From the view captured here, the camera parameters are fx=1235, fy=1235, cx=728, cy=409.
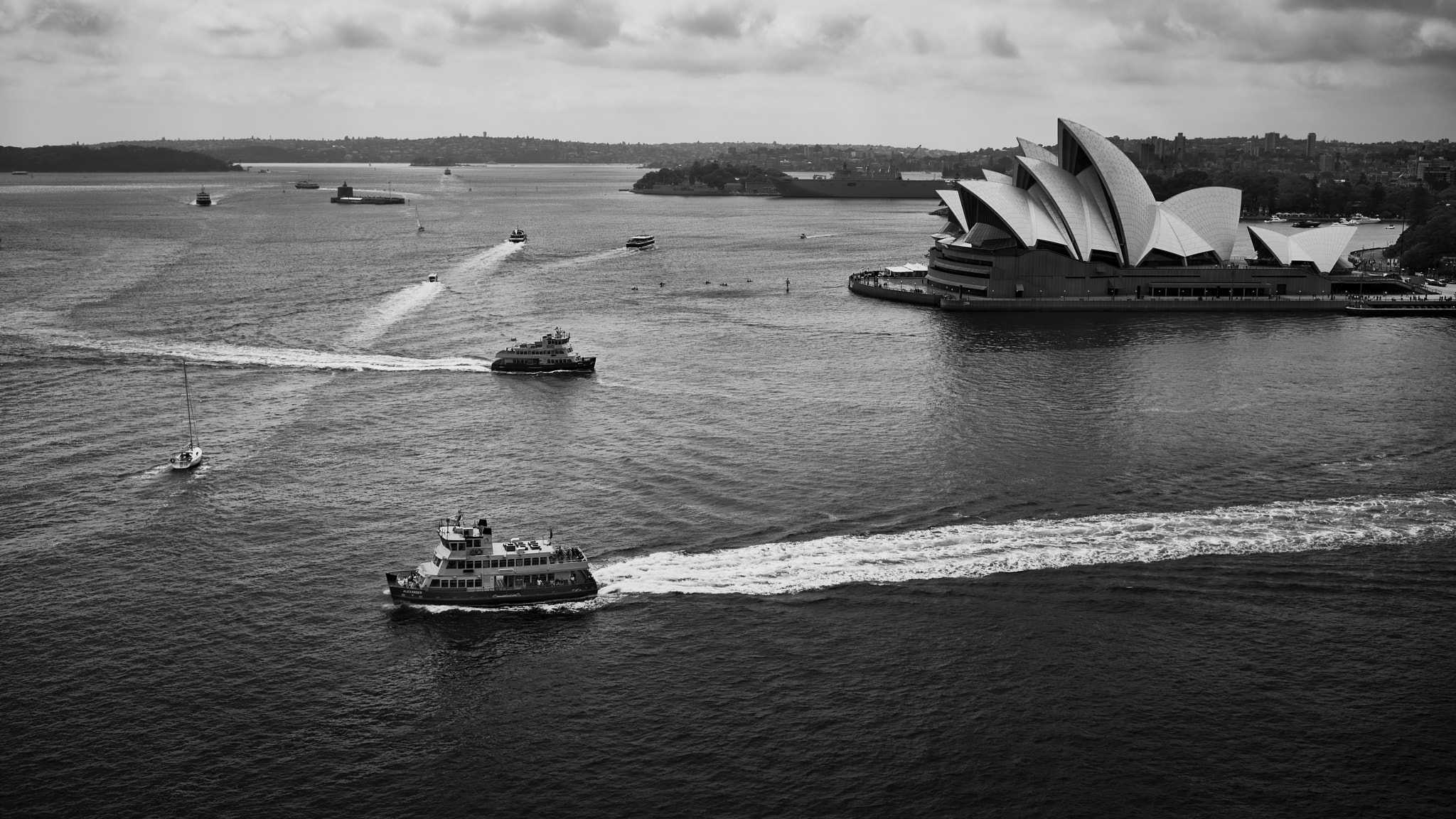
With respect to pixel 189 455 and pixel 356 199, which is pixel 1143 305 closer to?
pixel 189 455

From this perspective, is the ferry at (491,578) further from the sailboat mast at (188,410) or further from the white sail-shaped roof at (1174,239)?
the white sail-shaped roof at (1174,239)

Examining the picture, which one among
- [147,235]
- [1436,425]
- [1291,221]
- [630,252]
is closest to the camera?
[1436,425]

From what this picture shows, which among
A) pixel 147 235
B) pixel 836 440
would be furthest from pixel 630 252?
pixel 836 440

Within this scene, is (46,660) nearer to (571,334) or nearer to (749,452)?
(749,452)

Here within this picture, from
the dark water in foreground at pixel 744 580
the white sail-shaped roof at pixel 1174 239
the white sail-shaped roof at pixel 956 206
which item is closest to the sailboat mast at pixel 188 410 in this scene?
the dark water in foreground at pixel 744 580

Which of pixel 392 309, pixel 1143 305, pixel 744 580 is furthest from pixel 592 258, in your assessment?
pixel 744 580

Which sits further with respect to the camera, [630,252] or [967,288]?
[630,252]
